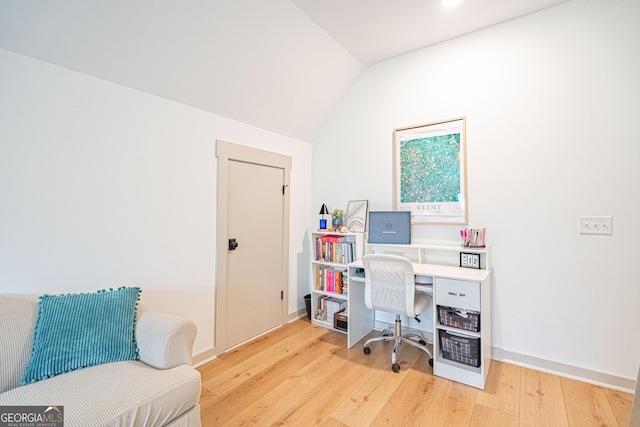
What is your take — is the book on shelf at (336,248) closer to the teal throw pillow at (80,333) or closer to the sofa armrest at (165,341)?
the sofa armrest at (165,341)

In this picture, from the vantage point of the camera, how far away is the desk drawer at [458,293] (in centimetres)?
211

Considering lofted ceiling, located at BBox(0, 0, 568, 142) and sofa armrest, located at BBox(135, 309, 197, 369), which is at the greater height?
lofted ceiling, located at BBox(0, 0, 568, 142)

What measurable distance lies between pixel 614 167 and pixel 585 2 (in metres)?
1.33

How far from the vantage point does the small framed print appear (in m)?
2.50

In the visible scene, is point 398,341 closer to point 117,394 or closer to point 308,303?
point 308,303

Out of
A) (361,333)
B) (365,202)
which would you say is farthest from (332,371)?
(365,202)

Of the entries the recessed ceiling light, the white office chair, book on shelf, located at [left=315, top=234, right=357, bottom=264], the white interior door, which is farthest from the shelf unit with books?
the recessed ceiling light

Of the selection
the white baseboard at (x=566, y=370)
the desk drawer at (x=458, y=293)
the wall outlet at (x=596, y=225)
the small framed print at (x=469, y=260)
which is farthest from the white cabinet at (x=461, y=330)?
the wall outlet at (x=596, y=225)

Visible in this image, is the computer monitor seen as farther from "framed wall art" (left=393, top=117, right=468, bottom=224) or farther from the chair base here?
the chair base

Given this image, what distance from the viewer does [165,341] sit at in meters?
1.54

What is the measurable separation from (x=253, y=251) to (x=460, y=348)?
208 centimetres

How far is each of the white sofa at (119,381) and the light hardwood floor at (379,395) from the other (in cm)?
51

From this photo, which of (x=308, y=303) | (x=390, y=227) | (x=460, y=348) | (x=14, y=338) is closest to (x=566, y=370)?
(x=460, y=348)

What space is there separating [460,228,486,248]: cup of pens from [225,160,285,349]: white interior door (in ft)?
6.33
